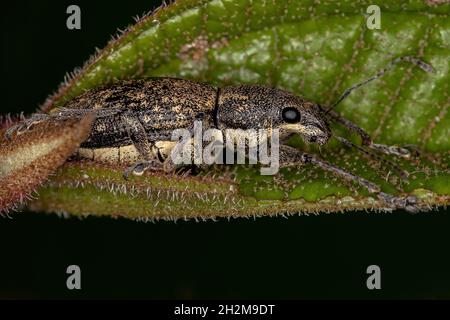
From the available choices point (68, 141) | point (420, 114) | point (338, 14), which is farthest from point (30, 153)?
point (420, 114)

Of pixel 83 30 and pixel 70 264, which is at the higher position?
pixel 83 30

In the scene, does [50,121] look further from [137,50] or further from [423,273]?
[423,273]

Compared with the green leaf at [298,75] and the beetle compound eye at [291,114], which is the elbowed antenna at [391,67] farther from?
the beetle compound eye at [291,114]

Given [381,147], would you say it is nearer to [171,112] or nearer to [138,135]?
[171,112]

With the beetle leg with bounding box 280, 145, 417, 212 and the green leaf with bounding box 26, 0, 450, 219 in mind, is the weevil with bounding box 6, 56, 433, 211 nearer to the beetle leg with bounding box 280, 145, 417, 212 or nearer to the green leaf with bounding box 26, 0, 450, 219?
the beetle leg with bounding box 280, 145, 417, 212

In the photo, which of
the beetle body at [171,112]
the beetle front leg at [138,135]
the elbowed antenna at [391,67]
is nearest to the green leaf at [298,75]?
the elbowed antenna at [391,67]

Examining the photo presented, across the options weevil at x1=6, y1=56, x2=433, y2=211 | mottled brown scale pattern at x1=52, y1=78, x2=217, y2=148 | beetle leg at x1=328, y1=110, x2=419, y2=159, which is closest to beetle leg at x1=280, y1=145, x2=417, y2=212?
weevil at x1=6, y1=56, x2=433, y2=211

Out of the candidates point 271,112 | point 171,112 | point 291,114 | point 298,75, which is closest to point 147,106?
point 171,112
